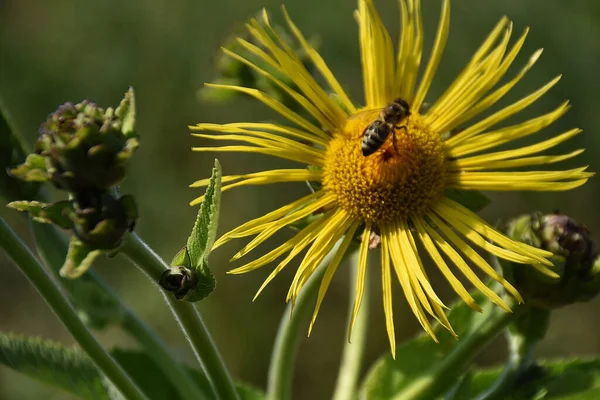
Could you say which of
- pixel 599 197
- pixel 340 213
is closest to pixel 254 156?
pixel 599 197

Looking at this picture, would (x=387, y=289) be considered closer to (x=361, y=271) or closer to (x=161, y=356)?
(x=361, y=271)

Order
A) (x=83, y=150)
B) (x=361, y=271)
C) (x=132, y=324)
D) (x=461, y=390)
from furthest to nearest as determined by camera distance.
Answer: (x=132, y=324) < (x=461, y=390) < (x=361, y=271) < (x=83, y=150)

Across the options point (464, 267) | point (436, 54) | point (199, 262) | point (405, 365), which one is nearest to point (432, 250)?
point (464, 267)

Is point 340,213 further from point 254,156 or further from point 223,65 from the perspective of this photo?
point 254,156

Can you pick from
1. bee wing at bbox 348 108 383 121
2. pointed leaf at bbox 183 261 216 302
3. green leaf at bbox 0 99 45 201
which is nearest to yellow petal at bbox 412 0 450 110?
bee wing at bbox 348 108 383 121

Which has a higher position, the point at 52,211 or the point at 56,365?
the point at 52,211

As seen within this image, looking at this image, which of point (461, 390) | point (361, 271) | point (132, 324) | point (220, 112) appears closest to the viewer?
point (361, 271)
